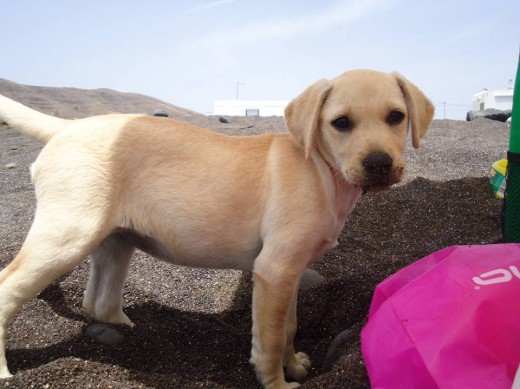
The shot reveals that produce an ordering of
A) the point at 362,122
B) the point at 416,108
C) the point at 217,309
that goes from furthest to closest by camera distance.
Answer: the point at 217,309 → the point at 416,108 → the point at 362,122

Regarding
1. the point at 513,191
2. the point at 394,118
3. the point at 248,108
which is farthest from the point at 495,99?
the point at 394,118

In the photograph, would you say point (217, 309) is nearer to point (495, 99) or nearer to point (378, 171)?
point (378, 171)

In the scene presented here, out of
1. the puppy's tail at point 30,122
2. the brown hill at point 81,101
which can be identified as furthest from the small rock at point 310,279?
the brown hill at point 81,101

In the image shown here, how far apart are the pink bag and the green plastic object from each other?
116 centimetres

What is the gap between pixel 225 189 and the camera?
102 inches

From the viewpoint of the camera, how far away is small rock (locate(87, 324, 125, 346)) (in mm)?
2758

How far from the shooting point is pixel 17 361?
2.54 meters

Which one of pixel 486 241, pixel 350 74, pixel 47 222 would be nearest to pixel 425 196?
pixel 486 241

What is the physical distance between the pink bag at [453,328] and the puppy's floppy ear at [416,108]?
67 cm

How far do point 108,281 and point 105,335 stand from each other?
15.6 inches

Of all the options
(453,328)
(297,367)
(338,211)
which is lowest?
(297,367)

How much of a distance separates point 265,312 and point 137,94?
16465mm

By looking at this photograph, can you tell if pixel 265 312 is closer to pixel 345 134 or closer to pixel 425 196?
pixel 345 134

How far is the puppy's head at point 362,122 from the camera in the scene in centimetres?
219
